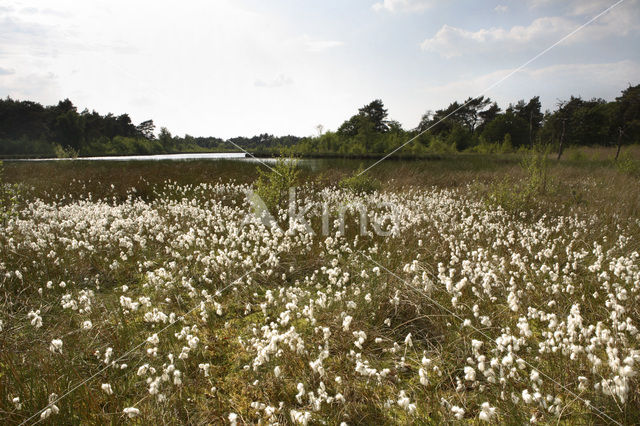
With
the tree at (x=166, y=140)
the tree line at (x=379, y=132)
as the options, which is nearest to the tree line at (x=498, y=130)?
the tree line at (x=379, y=132)

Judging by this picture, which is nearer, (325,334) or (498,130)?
(325,334)

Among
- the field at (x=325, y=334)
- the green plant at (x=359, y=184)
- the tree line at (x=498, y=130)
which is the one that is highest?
the tree line at (x=498, y=130)

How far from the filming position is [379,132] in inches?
1845

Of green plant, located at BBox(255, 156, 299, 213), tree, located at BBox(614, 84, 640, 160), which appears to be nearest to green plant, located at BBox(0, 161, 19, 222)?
green plant, located at BBox(255, 156, 299, 213)

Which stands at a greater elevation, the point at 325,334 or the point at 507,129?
the point at 507,129

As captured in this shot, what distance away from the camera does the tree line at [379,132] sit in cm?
2944

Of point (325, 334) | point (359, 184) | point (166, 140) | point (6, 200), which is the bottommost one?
point (325, 334)

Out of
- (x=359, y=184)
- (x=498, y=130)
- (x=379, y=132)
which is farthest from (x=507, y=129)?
(x=359, y=184)

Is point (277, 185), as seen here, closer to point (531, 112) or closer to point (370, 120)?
point (370, 120)

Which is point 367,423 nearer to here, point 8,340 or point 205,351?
point 205,351

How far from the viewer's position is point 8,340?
347cm

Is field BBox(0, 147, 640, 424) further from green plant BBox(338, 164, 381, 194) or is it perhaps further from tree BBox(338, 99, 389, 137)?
tree BBox(338, 99, 389, 137)

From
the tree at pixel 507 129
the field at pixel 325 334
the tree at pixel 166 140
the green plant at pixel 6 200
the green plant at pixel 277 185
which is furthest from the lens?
the tree at pixel 166 140

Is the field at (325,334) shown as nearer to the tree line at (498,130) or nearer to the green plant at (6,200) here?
the green plant at (6,200)
